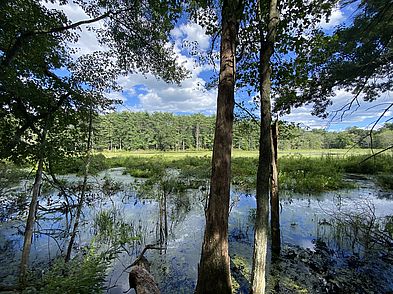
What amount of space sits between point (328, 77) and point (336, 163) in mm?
15269

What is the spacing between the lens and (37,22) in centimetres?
394

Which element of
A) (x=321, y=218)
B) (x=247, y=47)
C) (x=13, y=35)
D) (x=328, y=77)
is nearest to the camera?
(x=13, y=35)

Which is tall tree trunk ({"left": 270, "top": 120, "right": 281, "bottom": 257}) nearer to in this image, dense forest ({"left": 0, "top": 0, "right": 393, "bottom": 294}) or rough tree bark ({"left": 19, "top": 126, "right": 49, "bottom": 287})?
dense forest ({"left": 0, "top": 0, "right": 393, "bottom": 294})

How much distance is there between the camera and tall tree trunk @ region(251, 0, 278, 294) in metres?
3.06

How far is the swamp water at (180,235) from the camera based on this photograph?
14.0 feet

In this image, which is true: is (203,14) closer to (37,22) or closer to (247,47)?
(247,47)

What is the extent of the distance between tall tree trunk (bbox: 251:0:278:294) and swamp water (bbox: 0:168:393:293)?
103 cm

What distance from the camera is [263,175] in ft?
10.5

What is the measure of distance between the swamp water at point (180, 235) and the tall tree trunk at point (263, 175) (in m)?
1.03

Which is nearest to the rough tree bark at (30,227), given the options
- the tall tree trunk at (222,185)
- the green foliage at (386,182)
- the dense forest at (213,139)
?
the dense forest at (213,139)

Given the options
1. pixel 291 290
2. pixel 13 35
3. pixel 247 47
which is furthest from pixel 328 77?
pixel 13 35

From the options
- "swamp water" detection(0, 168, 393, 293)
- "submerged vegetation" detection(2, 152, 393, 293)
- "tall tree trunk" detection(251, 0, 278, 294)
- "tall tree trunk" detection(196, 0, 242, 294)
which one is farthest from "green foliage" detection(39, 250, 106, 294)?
"tall tree trunk" detection(251, 0, 278, 294)

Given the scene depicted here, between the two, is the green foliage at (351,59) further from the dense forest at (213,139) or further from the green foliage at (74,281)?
the green foliage at (74,281)

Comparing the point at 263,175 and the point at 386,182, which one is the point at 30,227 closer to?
the point at 263,175
